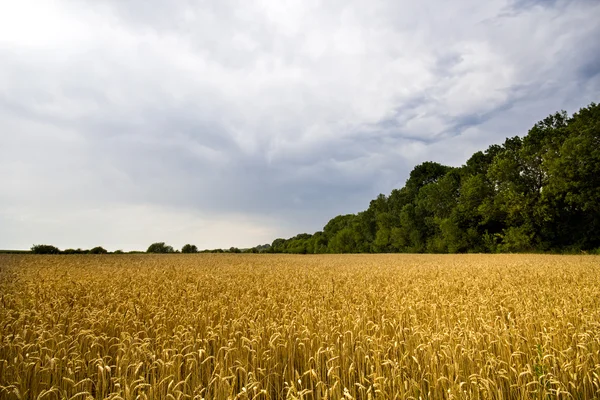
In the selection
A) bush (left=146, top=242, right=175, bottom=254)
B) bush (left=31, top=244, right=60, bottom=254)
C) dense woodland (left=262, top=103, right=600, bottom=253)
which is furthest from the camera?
bush (left=146, top=242, right=175, bottom=254)

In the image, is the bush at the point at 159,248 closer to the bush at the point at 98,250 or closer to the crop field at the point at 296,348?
the bush at the point at 98,250

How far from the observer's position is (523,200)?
125ft

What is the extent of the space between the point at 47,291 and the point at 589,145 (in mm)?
42938

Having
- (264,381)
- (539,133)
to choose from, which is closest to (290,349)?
(264,381)

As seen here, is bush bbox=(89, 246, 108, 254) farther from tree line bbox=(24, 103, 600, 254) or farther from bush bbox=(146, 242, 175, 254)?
bush bbox=(146, 242, 175, 254)

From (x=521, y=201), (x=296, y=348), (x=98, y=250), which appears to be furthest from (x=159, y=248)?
(x=296, y=348)

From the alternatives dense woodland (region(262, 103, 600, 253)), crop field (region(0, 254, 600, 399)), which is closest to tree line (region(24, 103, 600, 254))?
dense woodland (region(262, 103, 600, 253))

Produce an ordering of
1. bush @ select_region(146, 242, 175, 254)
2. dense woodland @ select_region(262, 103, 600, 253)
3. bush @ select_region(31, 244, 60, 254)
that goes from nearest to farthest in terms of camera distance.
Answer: dense woodland @ select_region(262, 103, 600, 253) → bush @ select_region(31, 244, 60, 254) → bush @ select_region(146, 242, 175, 254)

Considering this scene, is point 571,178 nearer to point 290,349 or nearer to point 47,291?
point 290,349

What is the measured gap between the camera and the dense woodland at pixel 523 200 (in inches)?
1326

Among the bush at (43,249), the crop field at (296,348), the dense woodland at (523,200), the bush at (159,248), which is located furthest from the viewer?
the bush at (159,248)

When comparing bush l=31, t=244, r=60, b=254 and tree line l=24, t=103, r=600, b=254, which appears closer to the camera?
tree line l=24, t=103, r=600, b=254

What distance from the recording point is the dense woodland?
111ft

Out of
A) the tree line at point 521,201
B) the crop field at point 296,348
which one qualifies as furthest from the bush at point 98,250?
the crop field at point 296,348
